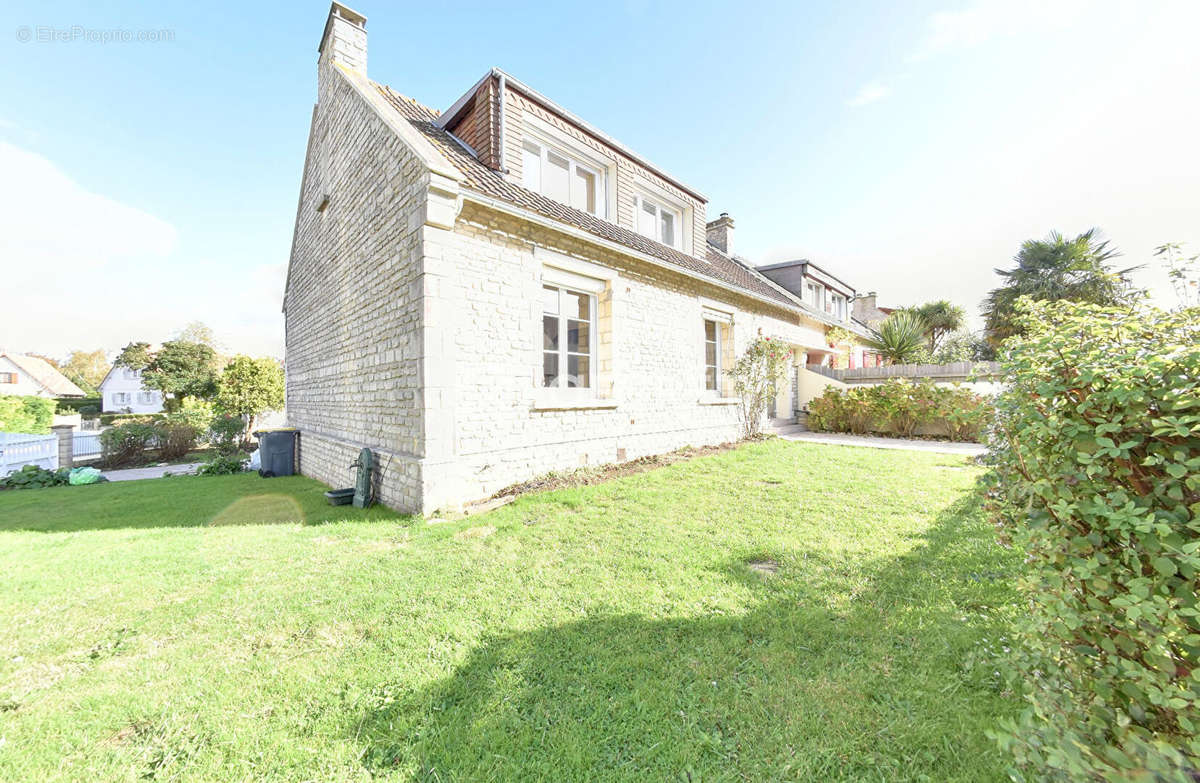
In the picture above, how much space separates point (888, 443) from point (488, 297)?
1052cm

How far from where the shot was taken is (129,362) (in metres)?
29.9

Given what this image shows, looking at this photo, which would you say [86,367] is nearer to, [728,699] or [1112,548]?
[728,699]

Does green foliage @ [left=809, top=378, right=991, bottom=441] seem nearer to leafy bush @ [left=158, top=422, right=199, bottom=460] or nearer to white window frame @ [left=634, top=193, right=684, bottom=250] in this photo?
white window frame @ [left=634, top=193, right=684, bottom=250]

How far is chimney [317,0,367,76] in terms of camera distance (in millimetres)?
8305

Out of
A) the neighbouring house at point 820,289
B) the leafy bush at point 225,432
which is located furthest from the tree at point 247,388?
the neighbouring house at point 820,289

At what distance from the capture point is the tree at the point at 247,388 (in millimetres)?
17688

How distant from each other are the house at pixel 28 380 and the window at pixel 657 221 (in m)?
54.7

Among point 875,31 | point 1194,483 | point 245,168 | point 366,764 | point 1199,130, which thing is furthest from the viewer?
point 245,168

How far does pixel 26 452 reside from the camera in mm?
10578

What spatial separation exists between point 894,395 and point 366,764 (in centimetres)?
1393

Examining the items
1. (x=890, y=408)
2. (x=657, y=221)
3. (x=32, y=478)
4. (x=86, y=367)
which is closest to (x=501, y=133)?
(x=657, y=221)

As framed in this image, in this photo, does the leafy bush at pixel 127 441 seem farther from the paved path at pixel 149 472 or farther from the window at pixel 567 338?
the window at pixel 567 338

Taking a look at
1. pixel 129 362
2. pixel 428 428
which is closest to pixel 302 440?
pixel 428 428

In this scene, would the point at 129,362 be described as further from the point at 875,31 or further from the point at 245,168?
the point at 875,31
